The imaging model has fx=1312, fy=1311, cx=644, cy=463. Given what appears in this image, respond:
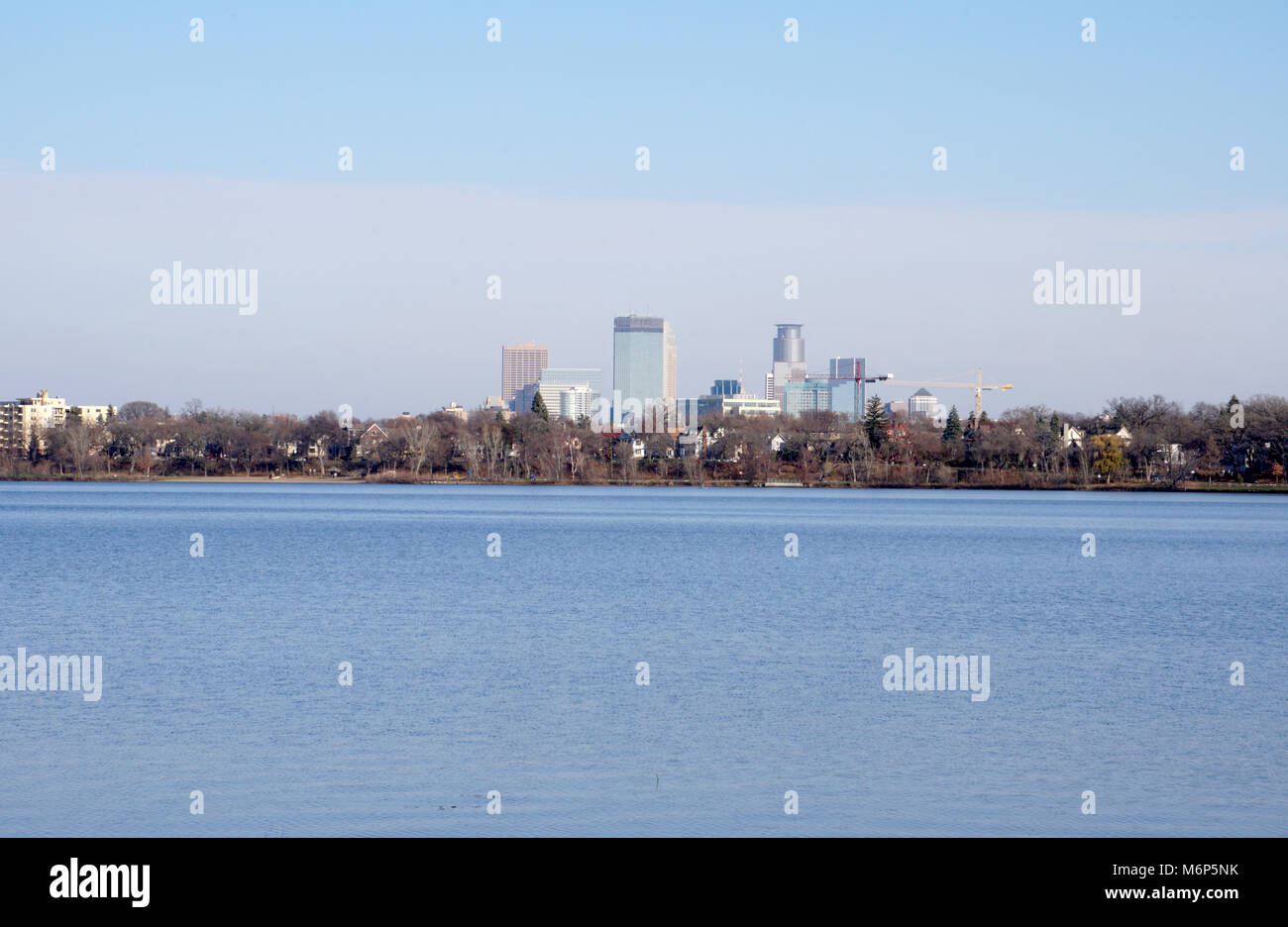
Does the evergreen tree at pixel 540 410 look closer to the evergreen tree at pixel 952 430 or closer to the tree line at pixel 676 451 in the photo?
the tree line at pixel 676 451

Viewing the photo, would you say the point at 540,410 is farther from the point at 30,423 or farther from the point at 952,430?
the point at 30,423

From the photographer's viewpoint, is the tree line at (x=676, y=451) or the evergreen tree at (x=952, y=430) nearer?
the tree line at (x=676, y=451)

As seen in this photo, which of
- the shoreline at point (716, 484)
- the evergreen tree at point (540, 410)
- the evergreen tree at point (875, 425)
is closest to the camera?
the shoreline at point (716, 484)

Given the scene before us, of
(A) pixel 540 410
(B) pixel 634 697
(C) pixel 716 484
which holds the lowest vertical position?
(B) pixel 634 697

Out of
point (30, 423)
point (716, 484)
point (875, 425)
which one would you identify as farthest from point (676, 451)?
point (30, 423)

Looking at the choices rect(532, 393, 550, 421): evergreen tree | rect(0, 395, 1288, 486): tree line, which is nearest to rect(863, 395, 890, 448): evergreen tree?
rect(0, 395, 1288, 486): tree line

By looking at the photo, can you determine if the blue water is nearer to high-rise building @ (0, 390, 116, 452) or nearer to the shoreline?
the shoreline

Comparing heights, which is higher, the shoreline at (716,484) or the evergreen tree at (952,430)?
the evergreen tree at (952,430)

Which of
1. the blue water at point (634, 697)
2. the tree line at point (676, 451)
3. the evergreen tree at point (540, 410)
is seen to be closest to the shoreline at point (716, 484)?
the tree line at point (676, 451)
